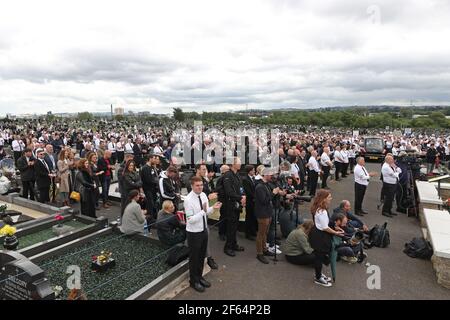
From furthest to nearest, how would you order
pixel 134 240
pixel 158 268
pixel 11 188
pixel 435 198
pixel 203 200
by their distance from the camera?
pixel 11 188, pixel 435 198, pixel 134 240, pixel 158 268, pixel 203 200

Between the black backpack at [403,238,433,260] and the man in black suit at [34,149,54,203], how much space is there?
10.2 meters

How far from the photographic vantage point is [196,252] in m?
5.42

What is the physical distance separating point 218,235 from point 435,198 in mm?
6485

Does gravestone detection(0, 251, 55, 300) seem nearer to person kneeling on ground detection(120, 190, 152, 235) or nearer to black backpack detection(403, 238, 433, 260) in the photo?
person kneeling on ground detection(120, 190, 152, 235)

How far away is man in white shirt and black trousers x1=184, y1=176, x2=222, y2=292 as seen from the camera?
5309 millimetres

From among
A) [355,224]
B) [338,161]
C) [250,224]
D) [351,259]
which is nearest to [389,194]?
[355,224]

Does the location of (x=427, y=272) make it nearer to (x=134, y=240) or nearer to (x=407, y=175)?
(x=407, y=175)

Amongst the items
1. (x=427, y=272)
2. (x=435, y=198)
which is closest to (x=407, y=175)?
(x=435, y=198)

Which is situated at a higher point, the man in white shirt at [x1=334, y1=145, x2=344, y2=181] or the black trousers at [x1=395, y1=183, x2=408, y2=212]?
the man in white shirt at [x1=334, y1=145, x2=344, y2=181]

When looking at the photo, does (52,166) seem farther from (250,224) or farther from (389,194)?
(389,194)

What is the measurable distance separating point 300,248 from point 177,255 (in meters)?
2.53

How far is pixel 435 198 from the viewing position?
9258 millimetres

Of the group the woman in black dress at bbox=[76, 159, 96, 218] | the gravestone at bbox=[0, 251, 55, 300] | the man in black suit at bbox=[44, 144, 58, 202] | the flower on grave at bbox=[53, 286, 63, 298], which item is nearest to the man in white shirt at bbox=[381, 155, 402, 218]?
the woman in black dress at bbox=[76, 159, 96, 218]
